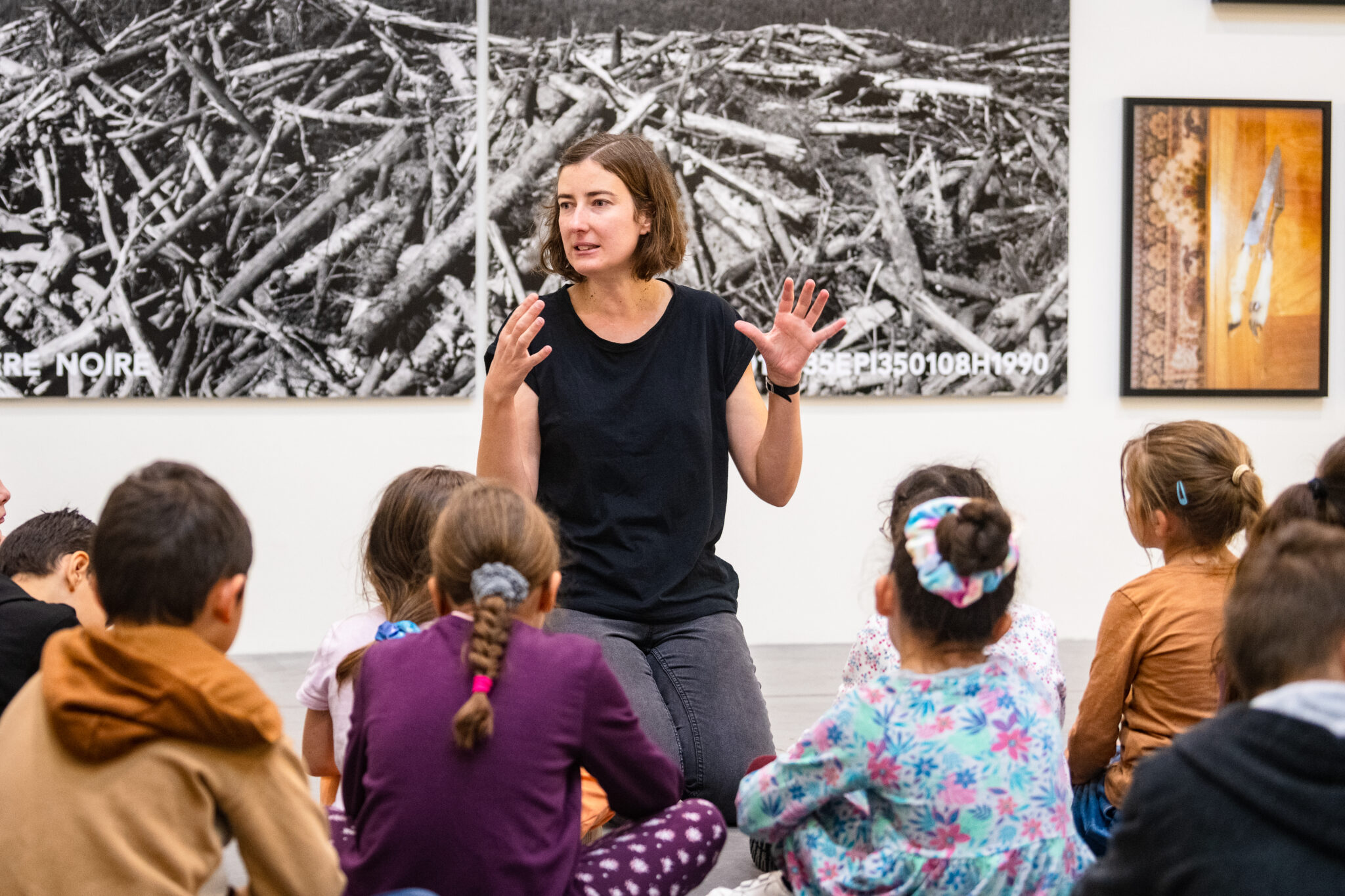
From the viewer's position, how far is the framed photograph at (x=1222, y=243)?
4012 millimetres

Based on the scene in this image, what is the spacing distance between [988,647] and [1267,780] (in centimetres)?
100

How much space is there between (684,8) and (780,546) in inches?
72.1

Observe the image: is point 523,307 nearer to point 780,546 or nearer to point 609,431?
point 609,431

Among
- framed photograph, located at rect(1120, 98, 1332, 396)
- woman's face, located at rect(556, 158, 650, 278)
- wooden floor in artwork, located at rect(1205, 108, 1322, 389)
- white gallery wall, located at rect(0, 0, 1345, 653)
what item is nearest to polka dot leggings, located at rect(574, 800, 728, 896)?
woman's face, located at rect(556, 158, 650, 278)

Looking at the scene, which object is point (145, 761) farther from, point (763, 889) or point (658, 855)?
point (763, 889)

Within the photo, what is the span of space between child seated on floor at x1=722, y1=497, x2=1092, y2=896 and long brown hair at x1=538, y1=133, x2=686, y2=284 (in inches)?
48.1

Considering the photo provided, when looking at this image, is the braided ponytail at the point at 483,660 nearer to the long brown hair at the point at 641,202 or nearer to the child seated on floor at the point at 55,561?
the child seated on floor at the point at 55,561

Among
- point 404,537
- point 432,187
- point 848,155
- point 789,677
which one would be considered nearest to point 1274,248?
point 848,155

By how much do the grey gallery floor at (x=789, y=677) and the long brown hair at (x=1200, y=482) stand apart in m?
1.24

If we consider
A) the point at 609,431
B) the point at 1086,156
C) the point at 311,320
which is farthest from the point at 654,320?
the point at 1086,156

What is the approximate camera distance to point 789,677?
3650 millimetres

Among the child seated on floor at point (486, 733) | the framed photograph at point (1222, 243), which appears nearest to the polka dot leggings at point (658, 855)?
the child seated on floor at point (486, 733)

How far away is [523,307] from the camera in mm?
2229

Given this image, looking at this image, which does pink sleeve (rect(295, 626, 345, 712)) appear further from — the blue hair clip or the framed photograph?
the framed photograph
